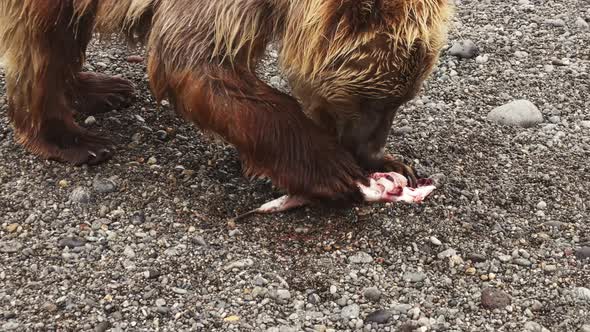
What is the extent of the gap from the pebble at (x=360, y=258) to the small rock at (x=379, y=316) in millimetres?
368

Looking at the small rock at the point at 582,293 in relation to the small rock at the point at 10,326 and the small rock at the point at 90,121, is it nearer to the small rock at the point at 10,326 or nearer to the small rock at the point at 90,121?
the small rock at the point at 10,326

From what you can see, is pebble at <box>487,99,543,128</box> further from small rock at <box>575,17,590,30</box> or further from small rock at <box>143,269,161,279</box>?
small rock at <box>143,269,161,279</box>

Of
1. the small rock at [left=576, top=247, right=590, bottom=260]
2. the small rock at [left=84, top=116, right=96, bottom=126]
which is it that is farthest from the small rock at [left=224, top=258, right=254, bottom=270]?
the small rock at [left=84, top=116, right=96, bottom=126]

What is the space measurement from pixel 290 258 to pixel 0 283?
1.44 metres

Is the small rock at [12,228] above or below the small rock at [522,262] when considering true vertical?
below

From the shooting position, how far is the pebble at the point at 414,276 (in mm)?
4199

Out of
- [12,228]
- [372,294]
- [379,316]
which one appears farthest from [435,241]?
[12,228]

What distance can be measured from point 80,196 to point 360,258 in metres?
1.64

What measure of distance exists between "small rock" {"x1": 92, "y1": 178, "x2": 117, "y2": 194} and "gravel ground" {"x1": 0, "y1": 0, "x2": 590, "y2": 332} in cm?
1

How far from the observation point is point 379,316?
396 cm

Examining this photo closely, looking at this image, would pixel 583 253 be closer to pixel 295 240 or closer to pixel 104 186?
pixel 295 240

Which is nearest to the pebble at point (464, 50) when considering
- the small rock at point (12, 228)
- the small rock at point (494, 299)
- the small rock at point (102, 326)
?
the small rock at point (494, 299)

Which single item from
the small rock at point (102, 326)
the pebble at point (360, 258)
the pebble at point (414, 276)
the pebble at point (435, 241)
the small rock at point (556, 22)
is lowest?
the small rock at point (102, 326)

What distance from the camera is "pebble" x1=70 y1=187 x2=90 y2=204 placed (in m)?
4.77
